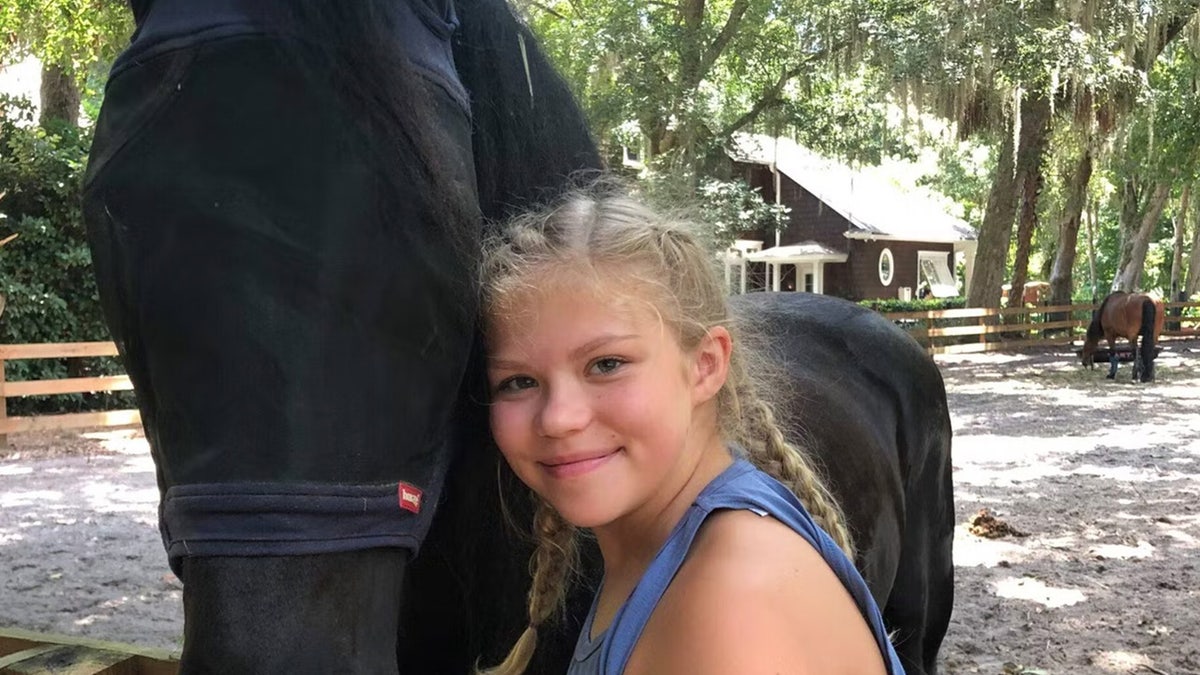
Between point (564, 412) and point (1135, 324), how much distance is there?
16.6 metres

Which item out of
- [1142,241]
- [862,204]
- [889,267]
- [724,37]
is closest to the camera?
[724,37]

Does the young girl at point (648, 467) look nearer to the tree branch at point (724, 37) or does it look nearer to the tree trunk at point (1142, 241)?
the tree branch at point (724, 37)

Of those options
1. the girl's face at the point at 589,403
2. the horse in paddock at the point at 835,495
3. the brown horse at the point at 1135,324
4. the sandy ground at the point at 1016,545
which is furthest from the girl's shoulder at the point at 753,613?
the brown horse at the point at 1135,324

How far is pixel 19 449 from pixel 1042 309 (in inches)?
786

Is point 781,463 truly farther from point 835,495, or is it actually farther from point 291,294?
point 835,495

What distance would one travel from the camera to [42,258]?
11516 mm

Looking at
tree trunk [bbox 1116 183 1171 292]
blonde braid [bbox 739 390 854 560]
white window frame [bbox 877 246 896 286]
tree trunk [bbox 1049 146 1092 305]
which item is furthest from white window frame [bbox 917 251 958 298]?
blonde braid [bbox 739 390 854 560]

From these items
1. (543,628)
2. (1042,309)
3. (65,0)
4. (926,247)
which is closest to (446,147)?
(543,628)

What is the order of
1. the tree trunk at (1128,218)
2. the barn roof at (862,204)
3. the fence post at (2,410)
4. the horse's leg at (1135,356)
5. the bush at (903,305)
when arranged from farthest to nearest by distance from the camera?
1. the tree trunk at (1128,218)
2. the barn roof at (862,204)
3. the bush at (903,305)
4. the horse's leg at (1135,356)
5. the fence post at (2,410)

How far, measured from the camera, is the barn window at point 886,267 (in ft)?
100

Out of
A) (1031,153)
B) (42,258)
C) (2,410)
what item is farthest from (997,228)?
(2,410)

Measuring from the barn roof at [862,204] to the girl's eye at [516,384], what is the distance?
2661 cm

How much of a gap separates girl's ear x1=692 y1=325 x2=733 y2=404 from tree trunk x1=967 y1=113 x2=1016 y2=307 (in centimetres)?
1965

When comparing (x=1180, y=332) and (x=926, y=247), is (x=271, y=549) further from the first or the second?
(x=926, y=247)
